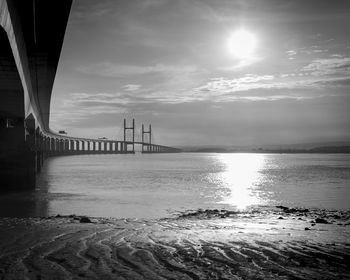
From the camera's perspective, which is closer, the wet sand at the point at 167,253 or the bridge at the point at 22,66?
the wet sand at the point at 167,253

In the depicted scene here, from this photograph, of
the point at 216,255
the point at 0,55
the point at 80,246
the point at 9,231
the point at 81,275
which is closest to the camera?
the point at 81,275

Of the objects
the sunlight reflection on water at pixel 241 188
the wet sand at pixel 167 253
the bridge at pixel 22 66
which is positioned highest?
the bridge at pixel 22 66

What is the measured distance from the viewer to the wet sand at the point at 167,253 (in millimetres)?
5072

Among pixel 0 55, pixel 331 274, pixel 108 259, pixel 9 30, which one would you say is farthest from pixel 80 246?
pixel 0 55

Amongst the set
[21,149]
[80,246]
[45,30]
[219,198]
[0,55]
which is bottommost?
[219,198]

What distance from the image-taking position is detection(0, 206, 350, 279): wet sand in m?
5.07

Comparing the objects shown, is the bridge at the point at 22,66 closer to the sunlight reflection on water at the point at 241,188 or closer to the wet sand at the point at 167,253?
the wet sand at the point at 167,253

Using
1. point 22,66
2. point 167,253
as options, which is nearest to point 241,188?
point 22,66

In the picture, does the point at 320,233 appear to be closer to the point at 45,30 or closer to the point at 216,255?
the point at 216,255

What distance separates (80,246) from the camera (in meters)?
6.65

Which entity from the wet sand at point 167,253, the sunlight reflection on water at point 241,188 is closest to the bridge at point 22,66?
the wet sand at point 167,253

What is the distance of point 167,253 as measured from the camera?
6191 millimetres

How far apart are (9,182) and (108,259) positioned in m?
20.4

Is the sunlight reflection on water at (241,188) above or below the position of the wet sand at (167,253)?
below
